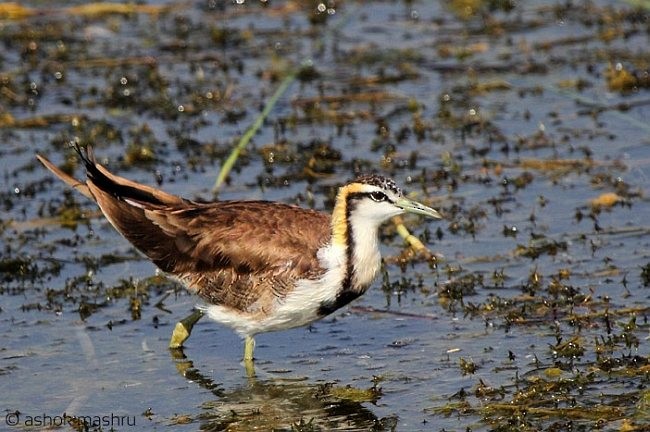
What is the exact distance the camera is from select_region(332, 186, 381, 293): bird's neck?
9.13 m

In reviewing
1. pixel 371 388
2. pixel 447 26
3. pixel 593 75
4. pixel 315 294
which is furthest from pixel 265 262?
pixel 447 26

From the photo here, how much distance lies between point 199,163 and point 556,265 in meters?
3.98

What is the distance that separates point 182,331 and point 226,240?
29.9 inches

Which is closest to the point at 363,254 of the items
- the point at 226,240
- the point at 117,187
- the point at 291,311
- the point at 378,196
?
the point at 378,196

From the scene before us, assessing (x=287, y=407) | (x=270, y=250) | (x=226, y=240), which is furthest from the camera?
(x=226, y=240)

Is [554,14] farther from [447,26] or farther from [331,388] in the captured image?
[331,388]

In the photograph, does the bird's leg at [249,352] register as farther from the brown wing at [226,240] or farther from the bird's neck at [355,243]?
the bird's neck at [355,243]

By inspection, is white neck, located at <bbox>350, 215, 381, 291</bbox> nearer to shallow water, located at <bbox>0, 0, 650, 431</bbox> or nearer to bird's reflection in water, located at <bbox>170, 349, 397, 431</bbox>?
shallow water, located at <bbox>0, 0, 650, 431</bbox>

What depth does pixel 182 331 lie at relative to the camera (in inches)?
384

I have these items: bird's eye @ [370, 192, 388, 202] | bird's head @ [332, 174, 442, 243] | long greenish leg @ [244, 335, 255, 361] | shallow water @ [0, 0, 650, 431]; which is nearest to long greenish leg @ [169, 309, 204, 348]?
shallow water @ [0, 0, 650, 431]

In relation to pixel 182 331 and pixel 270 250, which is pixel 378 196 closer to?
pixel 270 250

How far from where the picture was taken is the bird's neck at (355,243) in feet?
30.0

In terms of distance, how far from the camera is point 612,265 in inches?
420

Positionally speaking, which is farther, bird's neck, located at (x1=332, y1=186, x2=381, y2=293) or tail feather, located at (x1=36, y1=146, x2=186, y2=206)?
tail feather, located at (x1=36, y1=146, x2=186, y2=206)
